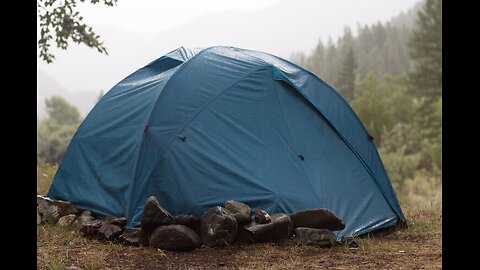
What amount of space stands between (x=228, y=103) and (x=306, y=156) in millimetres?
1143

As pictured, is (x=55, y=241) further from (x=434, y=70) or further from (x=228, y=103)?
(x=434, y=70)

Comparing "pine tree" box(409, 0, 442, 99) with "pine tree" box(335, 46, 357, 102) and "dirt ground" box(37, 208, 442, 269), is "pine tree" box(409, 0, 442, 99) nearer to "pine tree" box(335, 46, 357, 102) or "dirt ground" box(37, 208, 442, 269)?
"pine tree" box(335, 46, 357, 102)

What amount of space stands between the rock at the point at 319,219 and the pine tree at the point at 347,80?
40.8 m

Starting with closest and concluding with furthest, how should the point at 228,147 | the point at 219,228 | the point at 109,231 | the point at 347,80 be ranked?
1. the point at 219,228
2. the point at 109,231
3. the point at 228,147
4. the point at 347,80

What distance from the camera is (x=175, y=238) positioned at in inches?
202

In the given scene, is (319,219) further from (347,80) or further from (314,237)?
(347,80)

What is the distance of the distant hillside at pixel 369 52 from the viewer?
70688 millimetres

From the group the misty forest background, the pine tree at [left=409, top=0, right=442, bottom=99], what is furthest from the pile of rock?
the pine tree at [left=409, top=0, right=442, bottom=99]

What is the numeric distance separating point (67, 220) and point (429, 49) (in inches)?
1259

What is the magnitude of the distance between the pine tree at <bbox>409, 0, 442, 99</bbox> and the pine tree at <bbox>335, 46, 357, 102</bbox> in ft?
34.6

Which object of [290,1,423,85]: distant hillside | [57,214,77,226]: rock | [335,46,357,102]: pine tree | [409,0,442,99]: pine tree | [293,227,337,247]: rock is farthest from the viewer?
[290,1,423,85]: distant hillside

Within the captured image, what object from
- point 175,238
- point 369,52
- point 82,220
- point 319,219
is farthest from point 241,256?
point 369,52

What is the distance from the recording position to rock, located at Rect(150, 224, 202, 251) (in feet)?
16.8

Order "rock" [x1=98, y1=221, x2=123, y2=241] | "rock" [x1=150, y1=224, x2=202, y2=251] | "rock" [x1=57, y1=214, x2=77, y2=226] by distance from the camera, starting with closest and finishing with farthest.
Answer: "rock" [x1=150, y1=224, x2=202, y2=251], "rock" [x1=98, y1=221, x2=123, y2=241], "rock" [x1=57, y1=214, x2=77, y2=226]
